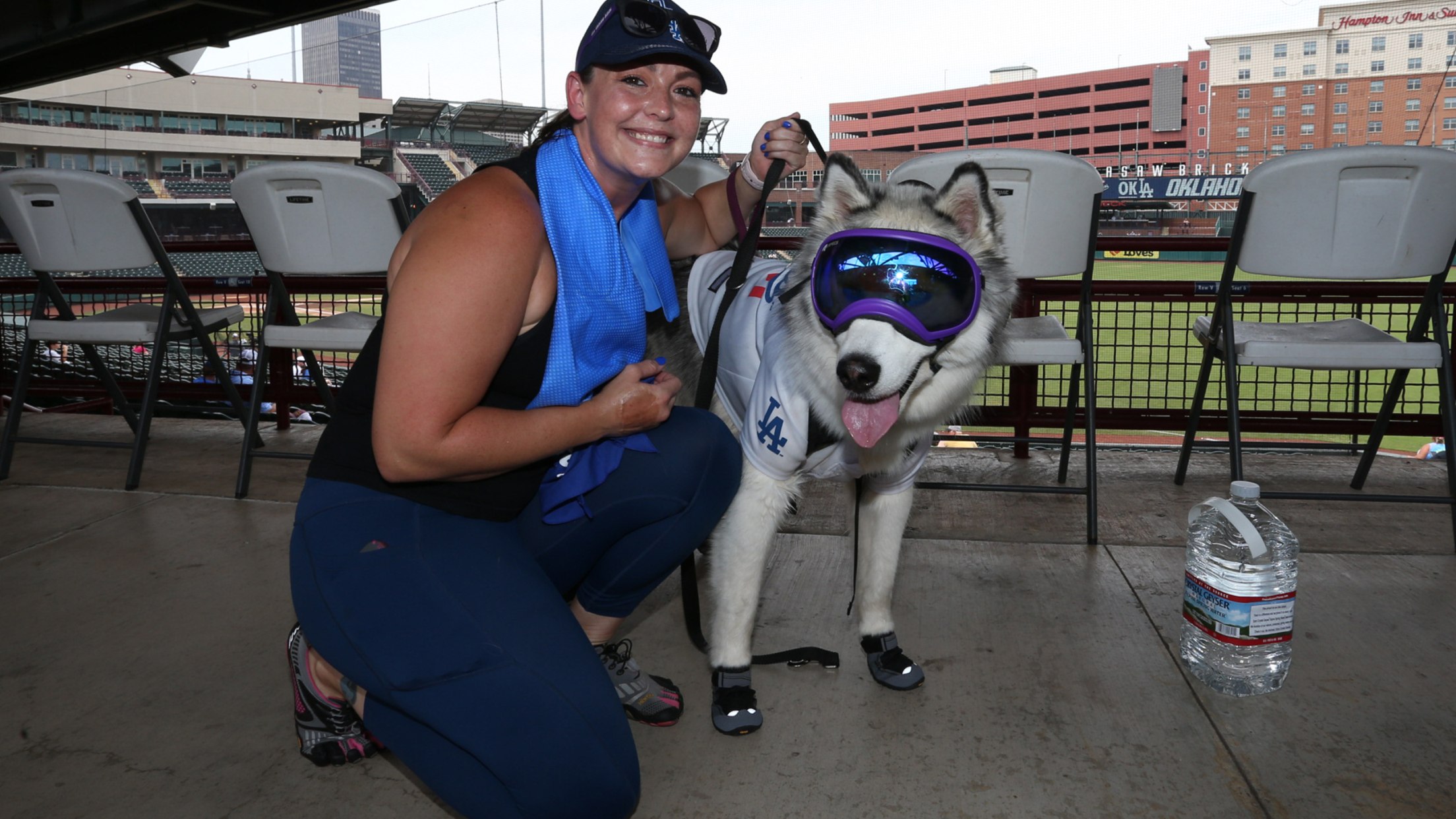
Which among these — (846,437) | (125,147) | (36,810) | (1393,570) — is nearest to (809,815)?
(846,437)

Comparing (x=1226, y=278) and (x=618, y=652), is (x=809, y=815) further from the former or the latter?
(x=1226, y=278)

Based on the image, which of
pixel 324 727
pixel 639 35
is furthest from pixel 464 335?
pixel 324 727

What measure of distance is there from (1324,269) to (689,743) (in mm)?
2634

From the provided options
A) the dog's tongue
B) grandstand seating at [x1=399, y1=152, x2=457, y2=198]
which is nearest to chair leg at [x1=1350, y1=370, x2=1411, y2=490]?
the dog's tongue

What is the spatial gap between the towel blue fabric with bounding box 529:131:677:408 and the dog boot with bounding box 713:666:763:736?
2.45 ft

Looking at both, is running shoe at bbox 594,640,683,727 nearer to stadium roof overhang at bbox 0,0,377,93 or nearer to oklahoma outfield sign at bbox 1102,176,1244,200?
stadium roof overhang at bbox 0,0,377,93

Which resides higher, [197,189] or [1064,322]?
[197,189]

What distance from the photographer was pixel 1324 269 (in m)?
2.88

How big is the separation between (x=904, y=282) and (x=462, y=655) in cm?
106

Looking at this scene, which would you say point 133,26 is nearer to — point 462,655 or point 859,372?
point 462,655

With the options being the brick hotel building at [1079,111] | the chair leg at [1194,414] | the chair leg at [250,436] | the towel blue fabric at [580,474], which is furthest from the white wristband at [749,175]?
the brick hotel building at [1079,111]

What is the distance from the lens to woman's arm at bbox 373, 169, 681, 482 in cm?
144

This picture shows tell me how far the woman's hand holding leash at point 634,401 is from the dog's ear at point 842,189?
51 cm

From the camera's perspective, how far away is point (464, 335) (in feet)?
4.76
